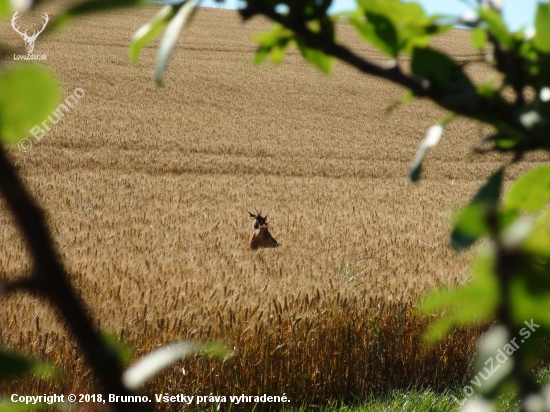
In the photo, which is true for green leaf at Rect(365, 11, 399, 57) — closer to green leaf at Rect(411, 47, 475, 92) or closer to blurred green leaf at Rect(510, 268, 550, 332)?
green leaf at Rect(411, 47, 475, 92)

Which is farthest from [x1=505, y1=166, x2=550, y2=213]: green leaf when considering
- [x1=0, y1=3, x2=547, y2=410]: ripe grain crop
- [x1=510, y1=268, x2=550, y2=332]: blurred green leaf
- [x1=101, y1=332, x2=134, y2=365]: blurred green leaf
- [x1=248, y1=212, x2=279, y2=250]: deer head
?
[x1=248, y1=212, x2=279, y2=250]: deer head

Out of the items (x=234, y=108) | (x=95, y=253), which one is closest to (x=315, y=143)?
(x=234, y=108)

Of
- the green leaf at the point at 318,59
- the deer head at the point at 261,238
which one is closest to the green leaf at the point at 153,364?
the green leaf at the point at 318,59

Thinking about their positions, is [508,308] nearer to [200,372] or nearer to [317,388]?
[200,372]

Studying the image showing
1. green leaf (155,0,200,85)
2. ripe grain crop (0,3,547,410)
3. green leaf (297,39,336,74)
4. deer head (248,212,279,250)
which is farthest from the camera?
deer head (248,212,279,250)

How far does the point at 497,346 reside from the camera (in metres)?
0.30

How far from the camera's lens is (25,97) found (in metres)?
0.22

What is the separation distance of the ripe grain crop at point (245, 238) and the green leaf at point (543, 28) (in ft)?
0.25

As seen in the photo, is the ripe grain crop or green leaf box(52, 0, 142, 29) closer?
green leaf box(52, 0, 142, 29)

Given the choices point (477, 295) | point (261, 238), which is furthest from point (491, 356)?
point (261, 238)

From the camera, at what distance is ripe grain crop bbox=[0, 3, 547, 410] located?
129 inches

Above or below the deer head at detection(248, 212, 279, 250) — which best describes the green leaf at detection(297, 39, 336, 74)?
above

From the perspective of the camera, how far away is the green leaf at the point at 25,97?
22 centimetres

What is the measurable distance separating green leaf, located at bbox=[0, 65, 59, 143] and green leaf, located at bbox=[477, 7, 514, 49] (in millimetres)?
246
